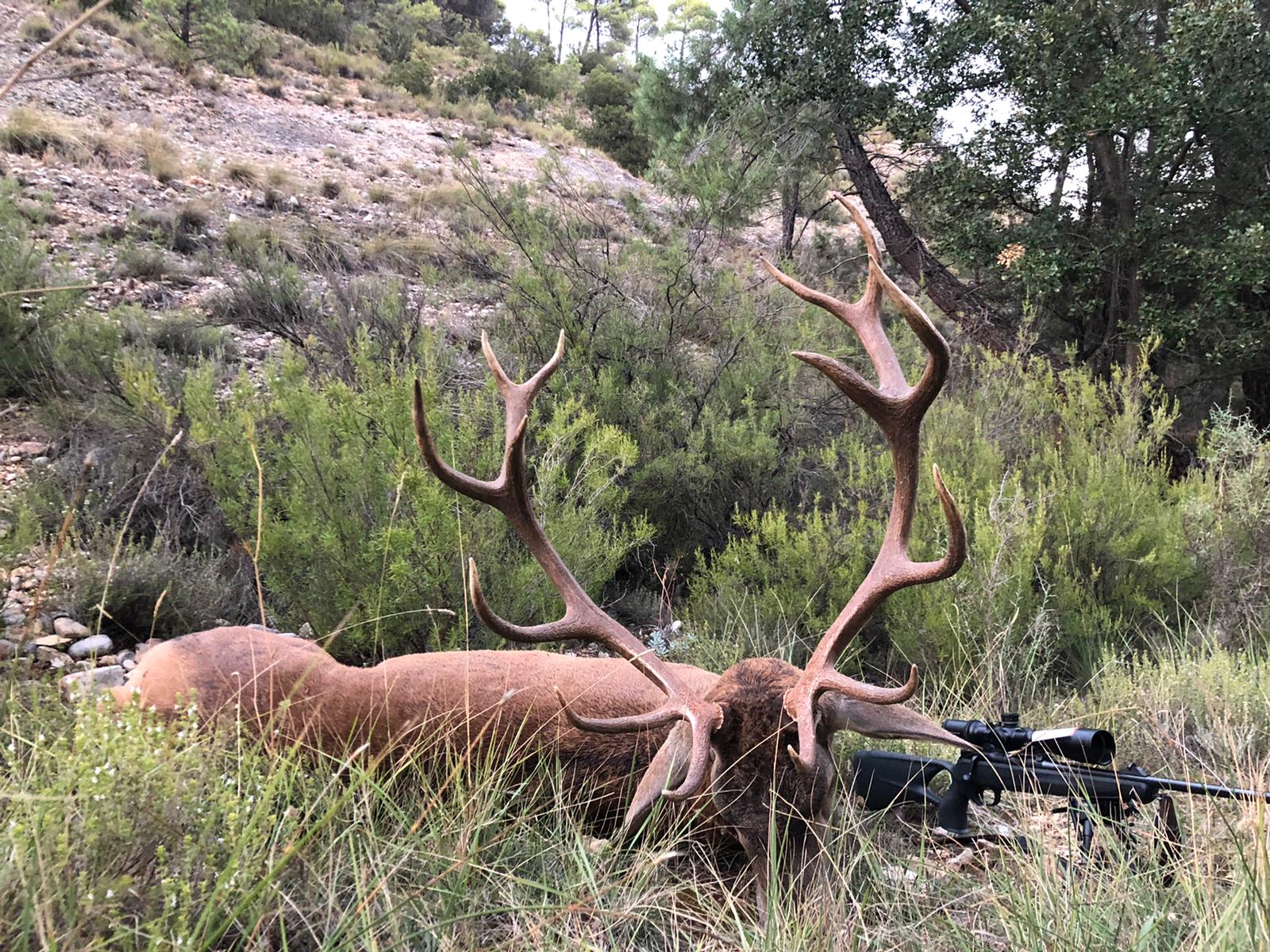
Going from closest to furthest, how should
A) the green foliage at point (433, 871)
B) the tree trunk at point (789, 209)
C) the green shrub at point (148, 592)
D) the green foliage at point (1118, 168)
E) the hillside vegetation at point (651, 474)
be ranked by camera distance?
the green foliage at point (433, 871) < the hillside vegetation at point (651, 474) < the green shrub at point (148, 592) < the green foliage at point (1118, 168) < the tree trunk at point (789, 209)

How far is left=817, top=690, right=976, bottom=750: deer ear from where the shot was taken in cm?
217

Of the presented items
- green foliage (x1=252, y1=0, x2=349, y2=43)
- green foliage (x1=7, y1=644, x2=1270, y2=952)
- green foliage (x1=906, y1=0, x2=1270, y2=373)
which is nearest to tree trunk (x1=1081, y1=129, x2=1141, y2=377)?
green foliage (x1=906, y1=0, x2=1270, y2=373)

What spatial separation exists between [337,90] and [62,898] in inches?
941

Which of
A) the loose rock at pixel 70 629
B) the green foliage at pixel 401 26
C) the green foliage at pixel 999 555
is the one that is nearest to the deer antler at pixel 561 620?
the green foliage at pixel 999 555

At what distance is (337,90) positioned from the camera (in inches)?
849

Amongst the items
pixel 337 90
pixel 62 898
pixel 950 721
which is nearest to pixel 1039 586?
pixel 950 721

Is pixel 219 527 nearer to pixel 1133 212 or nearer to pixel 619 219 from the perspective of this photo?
pixel 619 219

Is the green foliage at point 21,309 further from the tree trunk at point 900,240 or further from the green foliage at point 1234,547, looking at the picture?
the tree trunk at point 900,240

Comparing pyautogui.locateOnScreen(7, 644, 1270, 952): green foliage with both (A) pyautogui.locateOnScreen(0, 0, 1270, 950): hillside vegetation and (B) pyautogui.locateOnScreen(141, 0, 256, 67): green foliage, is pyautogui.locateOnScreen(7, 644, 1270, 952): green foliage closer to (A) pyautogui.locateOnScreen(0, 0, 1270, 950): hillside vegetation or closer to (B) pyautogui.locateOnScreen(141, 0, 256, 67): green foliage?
(A) pyautogui.locateOnScreen(0, 0, 1270, 950): hillside vegetation

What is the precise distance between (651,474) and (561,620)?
2.85 m

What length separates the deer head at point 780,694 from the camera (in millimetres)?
2008

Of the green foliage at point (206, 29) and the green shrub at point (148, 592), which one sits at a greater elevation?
the green foliage at point (206, 29)

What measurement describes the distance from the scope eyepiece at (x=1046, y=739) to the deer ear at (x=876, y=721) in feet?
0.65

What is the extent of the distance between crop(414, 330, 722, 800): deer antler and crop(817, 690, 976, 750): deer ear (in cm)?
33
